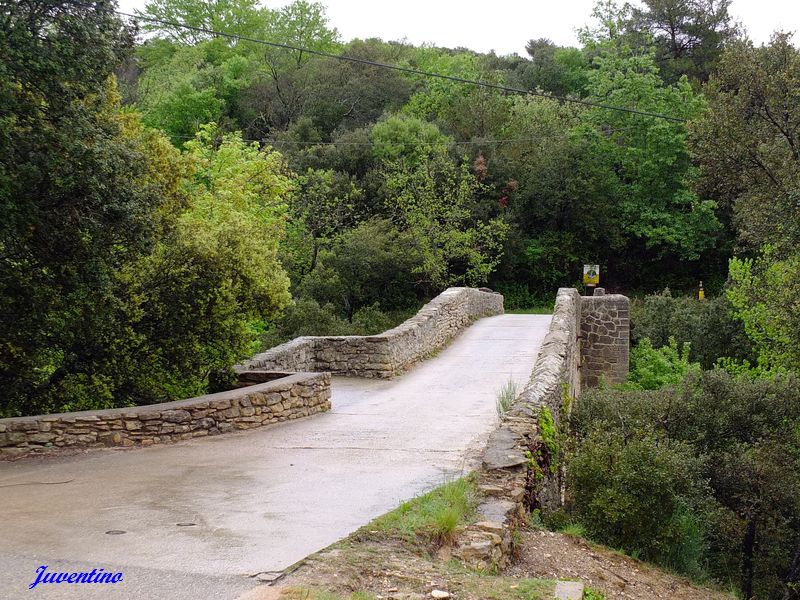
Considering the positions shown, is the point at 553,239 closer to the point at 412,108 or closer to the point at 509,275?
the point at 509,275

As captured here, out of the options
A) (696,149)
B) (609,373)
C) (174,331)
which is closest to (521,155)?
(609,373)

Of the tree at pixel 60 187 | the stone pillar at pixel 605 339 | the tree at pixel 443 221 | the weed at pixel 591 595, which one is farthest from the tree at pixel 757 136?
the tree at pixel 443 221

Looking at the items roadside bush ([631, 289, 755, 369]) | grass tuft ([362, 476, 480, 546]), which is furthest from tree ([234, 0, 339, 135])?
grass tuft ([362, 476, 480, 546])

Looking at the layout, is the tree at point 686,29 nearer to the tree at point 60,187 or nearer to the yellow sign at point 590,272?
the yellow sign at point 590,272

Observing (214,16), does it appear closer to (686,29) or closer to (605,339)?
(686,29)

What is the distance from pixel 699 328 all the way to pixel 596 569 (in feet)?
69.2

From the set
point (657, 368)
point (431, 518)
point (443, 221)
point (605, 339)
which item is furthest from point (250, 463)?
point (443, 221)

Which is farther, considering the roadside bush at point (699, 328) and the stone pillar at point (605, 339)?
the roadside bush at point (699, 328)

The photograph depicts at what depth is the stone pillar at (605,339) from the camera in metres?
23.5

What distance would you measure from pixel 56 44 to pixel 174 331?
4.45 meters

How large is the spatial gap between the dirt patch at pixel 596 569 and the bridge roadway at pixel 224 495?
122cm

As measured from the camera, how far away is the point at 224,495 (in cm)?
754

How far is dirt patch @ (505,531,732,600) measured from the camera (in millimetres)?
6777

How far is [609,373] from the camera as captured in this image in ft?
77.5
